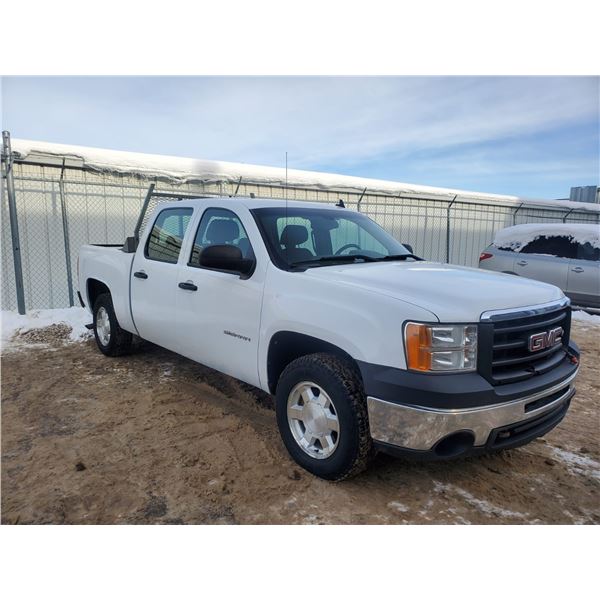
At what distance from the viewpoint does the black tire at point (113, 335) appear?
571 cm

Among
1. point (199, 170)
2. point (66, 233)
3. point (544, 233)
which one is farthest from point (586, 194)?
point (66, 233)

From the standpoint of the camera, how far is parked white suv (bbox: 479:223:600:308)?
8531 millimetres

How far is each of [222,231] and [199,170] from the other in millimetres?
6391

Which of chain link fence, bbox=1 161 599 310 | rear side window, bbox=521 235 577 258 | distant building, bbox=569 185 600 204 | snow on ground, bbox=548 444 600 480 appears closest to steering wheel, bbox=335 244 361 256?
snow on ground, bbox=548 444 600 480

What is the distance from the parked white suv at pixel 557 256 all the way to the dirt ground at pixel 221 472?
450cm

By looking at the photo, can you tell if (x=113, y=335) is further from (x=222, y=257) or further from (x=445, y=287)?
(x=445, y=287)

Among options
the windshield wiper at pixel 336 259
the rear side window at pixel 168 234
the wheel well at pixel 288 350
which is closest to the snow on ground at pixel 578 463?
the wheel well at pixel 288 350

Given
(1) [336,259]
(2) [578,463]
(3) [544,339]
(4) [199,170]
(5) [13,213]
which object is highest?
(4) [199,170]

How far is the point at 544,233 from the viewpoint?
9164 mm

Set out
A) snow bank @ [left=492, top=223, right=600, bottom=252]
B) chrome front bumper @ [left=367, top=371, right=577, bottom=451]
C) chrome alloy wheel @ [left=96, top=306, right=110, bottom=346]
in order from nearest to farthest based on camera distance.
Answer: chrome front bumper @ [left=367, top=371, right=577, bottom=451]
chrome alloy wheel @ [left=96, top=306, right=110, bottom=346]
snow bank @ [left=492, top=223, right=600, bottom=252]

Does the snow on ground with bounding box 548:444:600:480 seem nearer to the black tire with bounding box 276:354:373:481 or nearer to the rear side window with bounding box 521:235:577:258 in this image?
the black tire with bounding box 276:354:373:481

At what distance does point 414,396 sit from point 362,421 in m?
0.40

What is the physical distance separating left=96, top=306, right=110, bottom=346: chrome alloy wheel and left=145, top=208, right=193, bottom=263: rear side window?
147 centimetres

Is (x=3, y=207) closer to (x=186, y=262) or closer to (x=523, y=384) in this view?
(x=186, y=262)
